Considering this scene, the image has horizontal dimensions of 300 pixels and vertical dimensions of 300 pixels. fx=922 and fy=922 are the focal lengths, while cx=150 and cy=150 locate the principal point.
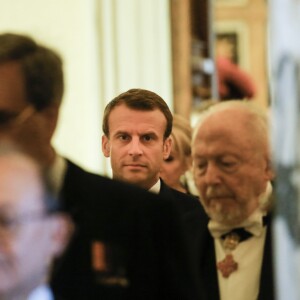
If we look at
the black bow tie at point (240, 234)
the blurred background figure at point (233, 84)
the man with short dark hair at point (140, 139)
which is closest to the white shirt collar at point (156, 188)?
the man with short dark hair at point (140, 139)

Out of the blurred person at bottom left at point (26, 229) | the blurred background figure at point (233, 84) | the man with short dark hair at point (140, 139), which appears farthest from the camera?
the blurred background figure at point (233, 84)

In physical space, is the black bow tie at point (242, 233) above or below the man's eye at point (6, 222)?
below

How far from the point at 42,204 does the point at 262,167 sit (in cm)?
30

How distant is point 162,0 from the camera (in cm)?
137

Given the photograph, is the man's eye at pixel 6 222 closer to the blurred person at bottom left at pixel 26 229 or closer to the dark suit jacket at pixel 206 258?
the blurred person at bottom left at pixel 26 229

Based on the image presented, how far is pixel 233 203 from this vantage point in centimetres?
120

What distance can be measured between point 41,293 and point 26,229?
8cm

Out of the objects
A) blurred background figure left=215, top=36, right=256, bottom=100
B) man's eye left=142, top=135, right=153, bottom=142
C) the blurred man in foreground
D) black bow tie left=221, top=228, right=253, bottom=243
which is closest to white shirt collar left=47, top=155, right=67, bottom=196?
the blurred man in foreground

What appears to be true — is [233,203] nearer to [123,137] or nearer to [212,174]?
[212,174]

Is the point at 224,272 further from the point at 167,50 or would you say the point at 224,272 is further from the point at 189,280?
the point at 167,50

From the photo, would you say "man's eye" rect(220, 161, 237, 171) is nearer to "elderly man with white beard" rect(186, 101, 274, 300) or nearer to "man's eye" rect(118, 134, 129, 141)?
"elderly man with white beard" rect(186, 101, 274, 300)

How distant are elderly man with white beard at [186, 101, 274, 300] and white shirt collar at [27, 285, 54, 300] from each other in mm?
202

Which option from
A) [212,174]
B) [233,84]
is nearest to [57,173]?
[212,174]

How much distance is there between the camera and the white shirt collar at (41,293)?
109 centimetres
